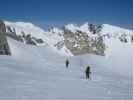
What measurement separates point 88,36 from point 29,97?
15038cm

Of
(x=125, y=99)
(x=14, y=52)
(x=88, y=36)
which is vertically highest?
(x=88, y=36)

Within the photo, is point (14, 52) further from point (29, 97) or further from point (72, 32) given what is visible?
point (72, 32)

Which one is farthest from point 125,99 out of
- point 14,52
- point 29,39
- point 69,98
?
point 29,39

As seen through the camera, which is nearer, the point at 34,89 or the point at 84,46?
the point at 34,89

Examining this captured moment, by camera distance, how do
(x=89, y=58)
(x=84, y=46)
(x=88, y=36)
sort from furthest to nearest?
1. (x=88, y=36)
2. (x=84, y=46)
3. (x=89, y=58)

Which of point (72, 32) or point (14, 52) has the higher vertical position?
point (72, 32)

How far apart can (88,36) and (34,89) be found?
147m

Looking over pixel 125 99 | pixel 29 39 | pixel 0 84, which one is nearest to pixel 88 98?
pixel 125 99

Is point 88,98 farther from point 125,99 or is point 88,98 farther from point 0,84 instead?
point 0,84

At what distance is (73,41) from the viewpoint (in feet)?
510

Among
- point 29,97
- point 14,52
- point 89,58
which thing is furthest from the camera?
point 89,58

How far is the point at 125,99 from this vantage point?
57.8 ft

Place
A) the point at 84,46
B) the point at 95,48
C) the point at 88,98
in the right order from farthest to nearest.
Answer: the point at 84,46 → the point at 95,48 → the point at 88,98

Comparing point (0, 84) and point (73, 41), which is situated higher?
point (73, 41)
